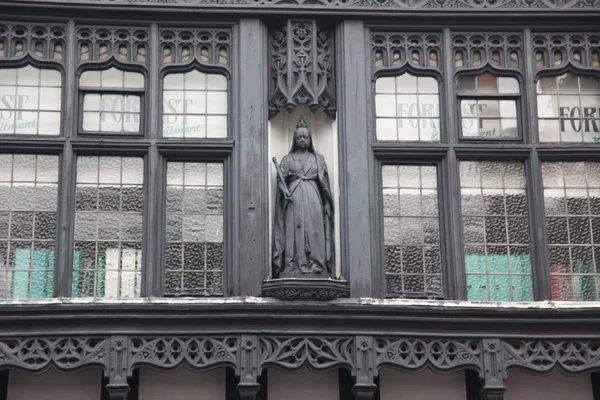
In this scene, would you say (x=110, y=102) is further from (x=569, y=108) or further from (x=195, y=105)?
(x=569, y=108)

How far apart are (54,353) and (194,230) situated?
235 cm

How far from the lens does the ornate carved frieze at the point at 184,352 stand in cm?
1653

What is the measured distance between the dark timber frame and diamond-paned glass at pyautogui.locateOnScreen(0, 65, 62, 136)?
0.53 ft

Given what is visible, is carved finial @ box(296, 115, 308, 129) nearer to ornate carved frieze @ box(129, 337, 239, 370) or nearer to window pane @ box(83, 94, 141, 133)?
window pane @ box(83, 94, 141, 133)

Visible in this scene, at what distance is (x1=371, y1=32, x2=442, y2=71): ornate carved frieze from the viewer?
1833 cm

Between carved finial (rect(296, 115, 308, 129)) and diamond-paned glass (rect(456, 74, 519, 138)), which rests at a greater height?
diamond-paned glass (rect(456, 74, 519, 138))

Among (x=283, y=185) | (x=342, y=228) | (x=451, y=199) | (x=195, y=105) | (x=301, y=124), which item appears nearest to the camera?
(x=283, y=185)

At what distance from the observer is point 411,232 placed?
17.8 m

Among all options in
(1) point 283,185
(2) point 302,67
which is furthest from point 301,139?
(2) point 302,67

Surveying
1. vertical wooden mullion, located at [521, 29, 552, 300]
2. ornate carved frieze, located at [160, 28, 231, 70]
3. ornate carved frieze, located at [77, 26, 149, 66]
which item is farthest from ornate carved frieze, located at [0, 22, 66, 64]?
vertical wooden mullion, located at [521, 29, 552, 300]

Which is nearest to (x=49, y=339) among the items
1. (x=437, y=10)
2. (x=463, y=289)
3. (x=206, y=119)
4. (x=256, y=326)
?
(x=256, y=326)

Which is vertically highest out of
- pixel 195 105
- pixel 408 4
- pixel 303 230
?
pixel 408 4

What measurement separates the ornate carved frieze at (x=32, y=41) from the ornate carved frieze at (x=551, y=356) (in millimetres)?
6719

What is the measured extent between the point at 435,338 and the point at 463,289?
33.4 inches
